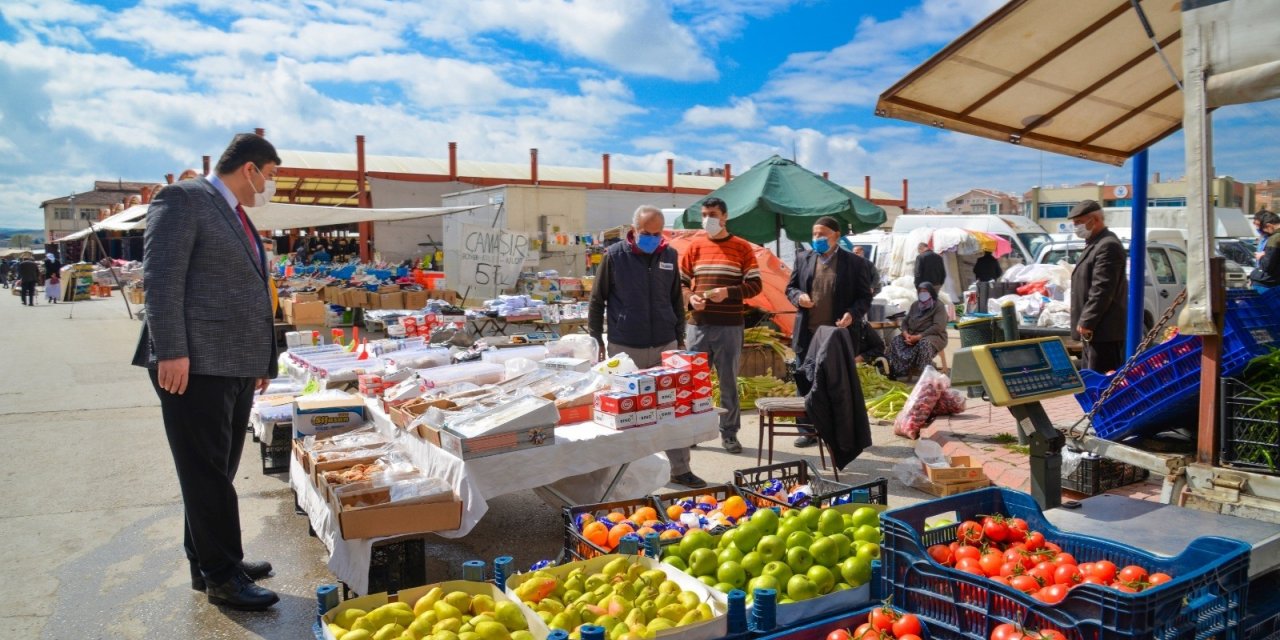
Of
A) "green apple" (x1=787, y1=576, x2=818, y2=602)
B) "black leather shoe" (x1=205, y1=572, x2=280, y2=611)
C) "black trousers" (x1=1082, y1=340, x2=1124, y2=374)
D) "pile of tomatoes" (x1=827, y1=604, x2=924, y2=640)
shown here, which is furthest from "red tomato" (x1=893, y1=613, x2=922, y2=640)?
"black trousers" (x1=1082, y1=340, x2=1124, y2=374)

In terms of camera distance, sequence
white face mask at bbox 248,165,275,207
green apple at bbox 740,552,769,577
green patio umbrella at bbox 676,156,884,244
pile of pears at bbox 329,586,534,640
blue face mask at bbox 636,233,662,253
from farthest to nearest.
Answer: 1. green patio umbrella at bbox 676,156,884,244
2. blue face mask at bbox 636,233,662,253
3. white face mask at bbox 248,165,275,207
4. green apple at bbox 740,552,769,577
5. pile of pears at bbox 329,586,534,640

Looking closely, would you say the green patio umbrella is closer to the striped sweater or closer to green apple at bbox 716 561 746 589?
the striped sweater

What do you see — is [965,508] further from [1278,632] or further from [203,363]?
[203,363]

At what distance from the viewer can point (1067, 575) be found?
2531 millimetres

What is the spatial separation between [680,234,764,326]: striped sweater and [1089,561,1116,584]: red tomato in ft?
13.4

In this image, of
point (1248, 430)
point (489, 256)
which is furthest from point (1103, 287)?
point (489, 256)

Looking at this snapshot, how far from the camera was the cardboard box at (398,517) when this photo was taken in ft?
12.3

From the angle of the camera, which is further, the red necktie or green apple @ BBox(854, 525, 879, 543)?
the red necktie

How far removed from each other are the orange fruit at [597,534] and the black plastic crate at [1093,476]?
3.52 m

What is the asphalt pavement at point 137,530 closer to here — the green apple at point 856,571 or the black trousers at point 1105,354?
the black trousers at point 1105,354

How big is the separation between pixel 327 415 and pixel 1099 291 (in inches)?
234

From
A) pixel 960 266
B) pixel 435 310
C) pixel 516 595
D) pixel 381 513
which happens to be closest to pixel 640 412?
pixel 381 513

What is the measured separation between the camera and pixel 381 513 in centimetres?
378

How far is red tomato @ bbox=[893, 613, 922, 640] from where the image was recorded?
2500 mm
